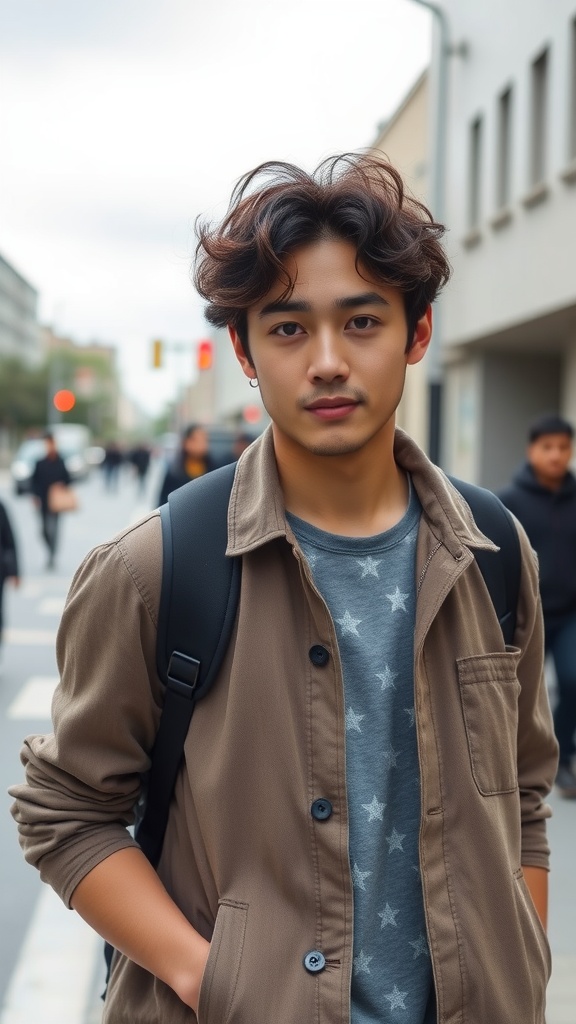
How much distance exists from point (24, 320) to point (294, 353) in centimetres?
13799

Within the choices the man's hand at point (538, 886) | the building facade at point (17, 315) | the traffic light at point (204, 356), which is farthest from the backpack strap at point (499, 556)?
the building facade at point (17, 315)

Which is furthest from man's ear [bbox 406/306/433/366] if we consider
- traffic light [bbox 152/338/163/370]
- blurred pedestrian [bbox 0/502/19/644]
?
traffic light [bbox 152/338/163/370]

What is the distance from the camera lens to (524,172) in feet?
59.9

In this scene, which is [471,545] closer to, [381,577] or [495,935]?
[381,577]

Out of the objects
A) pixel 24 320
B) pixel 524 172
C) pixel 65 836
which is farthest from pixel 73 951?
pixel 24 320

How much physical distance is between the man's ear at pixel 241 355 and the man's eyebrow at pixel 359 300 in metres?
0.20

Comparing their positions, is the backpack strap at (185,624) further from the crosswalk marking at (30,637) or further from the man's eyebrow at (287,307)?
the crosswalk marking at (30,637)

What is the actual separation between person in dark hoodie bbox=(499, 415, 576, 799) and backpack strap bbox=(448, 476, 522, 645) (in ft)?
15.3

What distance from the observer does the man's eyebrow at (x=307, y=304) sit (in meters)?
1.94

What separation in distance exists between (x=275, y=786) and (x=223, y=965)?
0.24 meters

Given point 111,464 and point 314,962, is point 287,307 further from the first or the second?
point 111,464

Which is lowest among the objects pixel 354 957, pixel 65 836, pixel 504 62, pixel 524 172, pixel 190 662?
pixel 354 957

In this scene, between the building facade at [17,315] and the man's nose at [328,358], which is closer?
the man's nose at [328,358]

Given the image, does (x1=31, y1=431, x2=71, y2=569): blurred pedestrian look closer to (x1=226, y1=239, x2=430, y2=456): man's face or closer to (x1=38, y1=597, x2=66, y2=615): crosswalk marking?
(x1=38, y1=597, x2=66, y2=615): crosswalk marking
